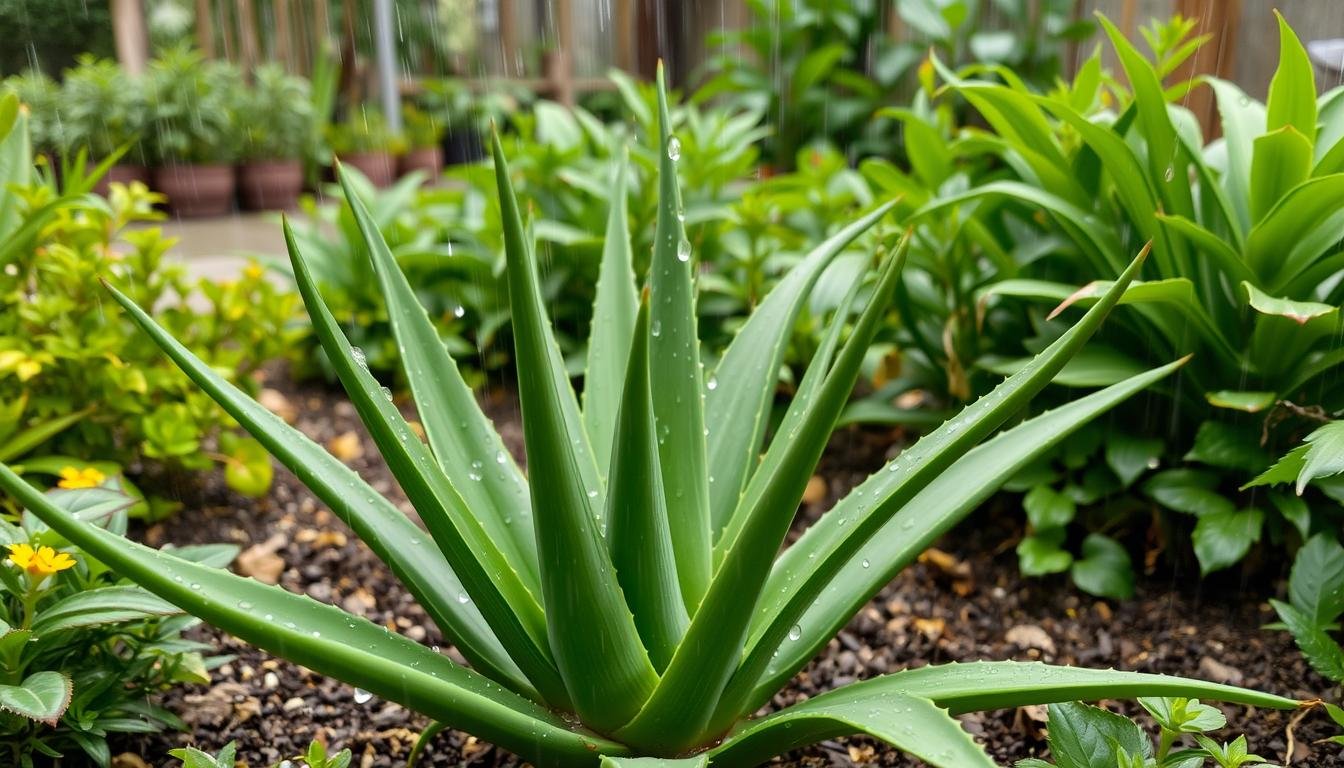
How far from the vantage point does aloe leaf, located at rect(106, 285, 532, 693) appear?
117 cm

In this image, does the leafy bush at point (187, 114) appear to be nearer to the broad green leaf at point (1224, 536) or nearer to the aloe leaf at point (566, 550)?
the aloe leaf at point (566, 550)

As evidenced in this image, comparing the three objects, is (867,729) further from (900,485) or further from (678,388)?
(678,388)

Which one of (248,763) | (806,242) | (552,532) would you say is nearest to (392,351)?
(806,242)

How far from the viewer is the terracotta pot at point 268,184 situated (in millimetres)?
6359

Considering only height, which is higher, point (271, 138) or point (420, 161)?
point (271, 138)

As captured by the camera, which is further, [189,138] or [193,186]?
[189,138]

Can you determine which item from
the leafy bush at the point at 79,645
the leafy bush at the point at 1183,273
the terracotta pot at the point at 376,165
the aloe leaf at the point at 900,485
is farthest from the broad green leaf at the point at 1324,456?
the terracotta pot at the point at 376,165

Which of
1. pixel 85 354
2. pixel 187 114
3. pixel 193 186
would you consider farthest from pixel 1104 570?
pixel 187 114

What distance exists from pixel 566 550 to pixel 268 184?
606 centimetres

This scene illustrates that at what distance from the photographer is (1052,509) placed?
1959 mm

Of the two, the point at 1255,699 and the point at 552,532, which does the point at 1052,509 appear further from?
the point at 552,532

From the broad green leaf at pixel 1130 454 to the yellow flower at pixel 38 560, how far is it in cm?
175

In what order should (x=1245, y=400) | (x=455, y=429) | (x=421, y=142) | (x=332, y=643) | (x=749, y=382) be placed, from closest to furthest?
(x=332, y=643) < (x=455, y=429) < (x=749, y=382) < (x=1245, y=400) < (x=421, y=142)

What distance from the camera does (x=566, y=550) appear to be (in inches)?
40.8
